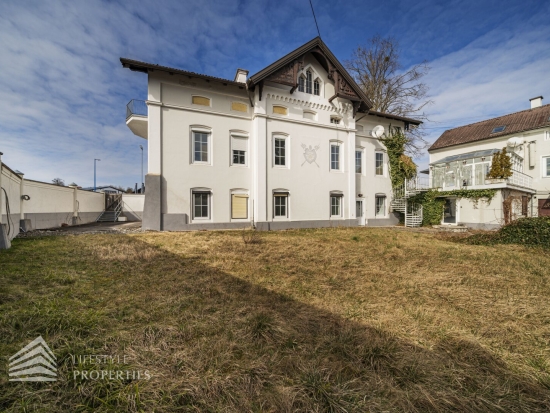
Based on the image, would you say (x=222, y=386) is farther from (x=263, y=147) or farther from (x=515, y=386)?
(x=263, y=147)

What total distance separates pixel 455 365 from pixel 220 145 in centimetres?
1370

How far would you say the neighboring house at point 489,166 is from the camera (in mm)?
15156

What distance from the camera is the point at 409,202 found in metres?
18.4

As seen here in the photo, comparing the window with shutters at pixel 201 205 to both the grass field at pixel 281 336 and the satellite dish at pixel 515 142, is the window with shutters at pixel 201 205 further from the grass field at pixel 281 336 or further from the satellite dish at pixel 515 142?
the satellite dish at pixel 515 142

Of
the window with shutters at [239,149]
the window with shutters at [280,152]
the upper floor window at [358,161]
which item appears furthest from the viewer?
the upper floor window at [358,161]

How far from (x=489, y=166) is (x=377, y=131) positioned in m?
7.32

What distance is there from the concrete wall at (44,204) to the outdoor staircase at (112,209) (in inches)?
18.5

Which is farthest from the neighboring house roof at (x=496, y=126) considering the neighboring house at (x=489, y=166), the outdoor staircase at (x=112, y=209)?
the outdoor staircase at (x=112, y=209)

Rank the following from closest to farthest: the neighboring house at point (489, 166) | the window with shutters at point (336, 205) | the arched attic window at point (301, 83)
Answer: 1. the neighboring house at point (489, 166)
2. the arched attic window at point (301, 83)
3. the window with shutters at point (336, 205)

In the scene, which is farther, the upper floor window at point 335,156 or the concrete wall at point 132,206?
the concrete wall at point 132,206

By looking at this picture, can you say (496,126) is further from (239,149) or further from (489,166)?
(239,149)

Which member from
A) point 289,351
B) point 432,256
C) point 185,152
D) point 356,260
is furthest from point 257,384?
point 185,152

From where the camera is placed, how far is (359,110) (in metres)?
17.6

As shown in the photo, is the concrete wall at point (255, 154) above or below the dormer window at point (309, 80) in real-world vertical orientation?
below
